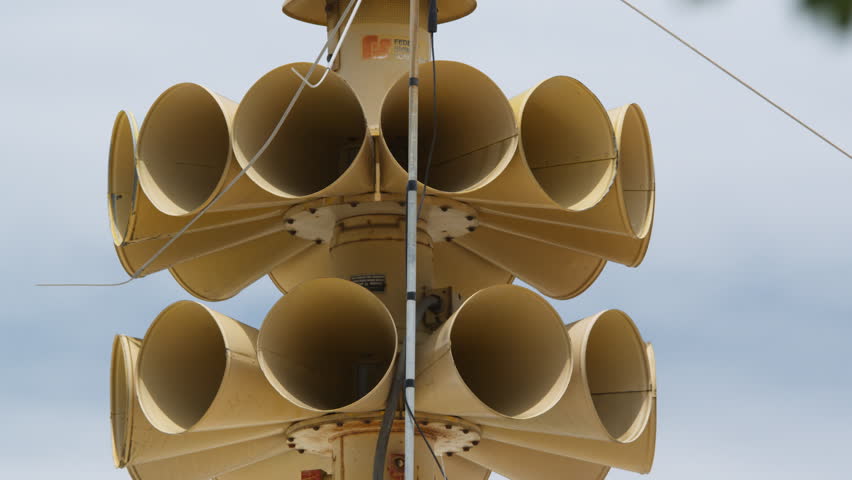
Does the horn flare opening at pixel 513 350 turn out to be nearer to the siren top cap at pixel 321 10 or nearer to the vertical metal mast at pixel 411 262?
the vertical metal mast at pixel 411 262

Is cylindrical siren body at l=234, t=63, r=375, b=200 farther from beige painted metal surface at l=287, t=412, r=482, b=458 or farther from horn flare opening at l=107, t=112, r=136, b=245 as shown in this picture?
beige painted metal surface at l=287, t=412, r=482, b=458

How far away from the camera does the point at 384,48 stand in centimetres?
1628

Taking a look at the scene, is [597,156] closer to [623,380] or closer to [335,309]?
[623,380]

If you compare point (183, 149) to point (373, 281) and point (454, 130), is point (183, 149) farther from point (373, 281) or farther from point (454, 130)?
point (454, 130)

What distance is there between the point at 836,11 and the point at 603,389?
45.1ft

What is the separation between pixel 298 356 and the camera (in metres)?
13.9

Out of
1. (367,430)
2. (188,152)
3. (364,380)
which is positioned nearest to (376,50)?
(188,152)

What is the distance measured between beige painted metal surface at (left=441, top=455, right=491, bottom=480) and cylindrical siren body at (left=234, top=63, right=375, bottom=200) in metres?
4.21

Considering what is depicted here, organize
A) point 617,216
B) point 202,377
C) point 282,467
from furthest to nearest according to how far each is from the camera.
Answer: point 282,467
point 617,216
point 202,377

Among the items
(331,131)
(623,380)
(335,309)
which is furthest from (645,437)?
(331,131)

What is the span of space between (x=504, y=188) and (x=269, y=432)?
168 inches

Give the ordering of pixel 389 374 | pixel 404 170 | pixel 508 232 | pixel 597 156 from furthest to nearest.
Result: pixel 508 232 → pixel 597 156 → pixel 404 170 → pixel 389 374

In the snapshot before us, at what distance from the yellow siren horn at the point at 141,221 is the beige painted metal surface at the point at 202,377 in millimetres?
1559

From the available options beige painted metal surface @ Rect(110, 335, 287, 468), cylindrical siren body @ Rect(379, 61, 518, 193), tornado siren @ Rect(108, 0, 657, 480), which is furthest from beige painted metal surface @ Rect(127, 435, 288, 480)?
cylindrical siren body @ Rect(379, 61, 518, 193)
